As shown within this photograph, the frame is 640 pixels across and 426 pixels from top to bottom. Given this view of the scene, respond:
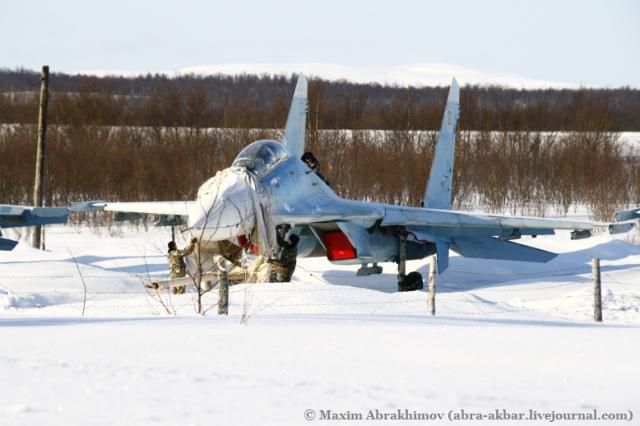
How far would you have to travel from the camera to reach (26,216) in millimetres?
14359

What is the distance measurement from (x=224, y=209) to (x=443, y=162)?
6492mm

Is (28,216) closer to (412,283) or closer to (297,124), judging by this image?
(297,124)

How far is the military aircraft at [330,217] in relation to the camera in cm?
1214

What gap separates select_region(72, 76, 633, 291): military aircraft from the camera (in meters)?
12.1

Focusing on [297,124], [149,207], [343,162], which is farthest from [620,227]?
[343,162]

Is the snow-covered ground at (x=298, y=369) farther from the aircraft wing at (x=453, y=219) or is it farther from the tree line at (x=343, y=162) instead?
the tree line at (x=343, y=162)

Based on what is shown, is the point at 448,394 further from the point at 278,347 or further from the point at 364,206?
the point at 364,206

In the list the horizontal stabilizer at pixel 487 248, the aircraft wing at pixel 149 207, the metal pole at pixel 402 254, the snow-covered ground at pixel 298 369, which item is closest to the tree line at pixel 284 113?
the horizontal stabilizer at pixel 487 248

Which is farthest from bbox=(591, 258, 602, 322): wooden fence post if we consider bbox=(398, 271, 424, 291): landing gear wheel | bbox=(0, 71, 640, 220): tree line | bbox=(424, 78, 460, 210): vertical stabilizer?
bbox=(0, 71, 640, 220): tree line

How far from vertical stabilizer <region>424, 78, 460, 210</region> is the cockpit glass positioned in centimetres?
482

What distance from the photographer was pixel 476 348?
19.3ft

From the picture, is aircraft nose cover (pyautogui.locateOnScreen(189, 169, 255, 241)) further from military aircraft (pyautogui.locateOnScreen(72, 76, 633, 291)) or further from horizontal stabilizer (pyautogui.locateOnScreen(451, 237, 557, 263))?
horizontal stabilizer (pyautogui.locateOnScreen(451, 237, 557, 263))

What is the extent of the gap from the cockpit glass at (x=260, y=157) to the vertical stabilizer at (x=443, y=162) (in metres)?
4.82

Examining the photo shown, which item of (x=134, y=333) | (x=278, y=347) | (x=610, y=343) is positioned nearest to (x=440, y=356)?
(x=278, y=347)
